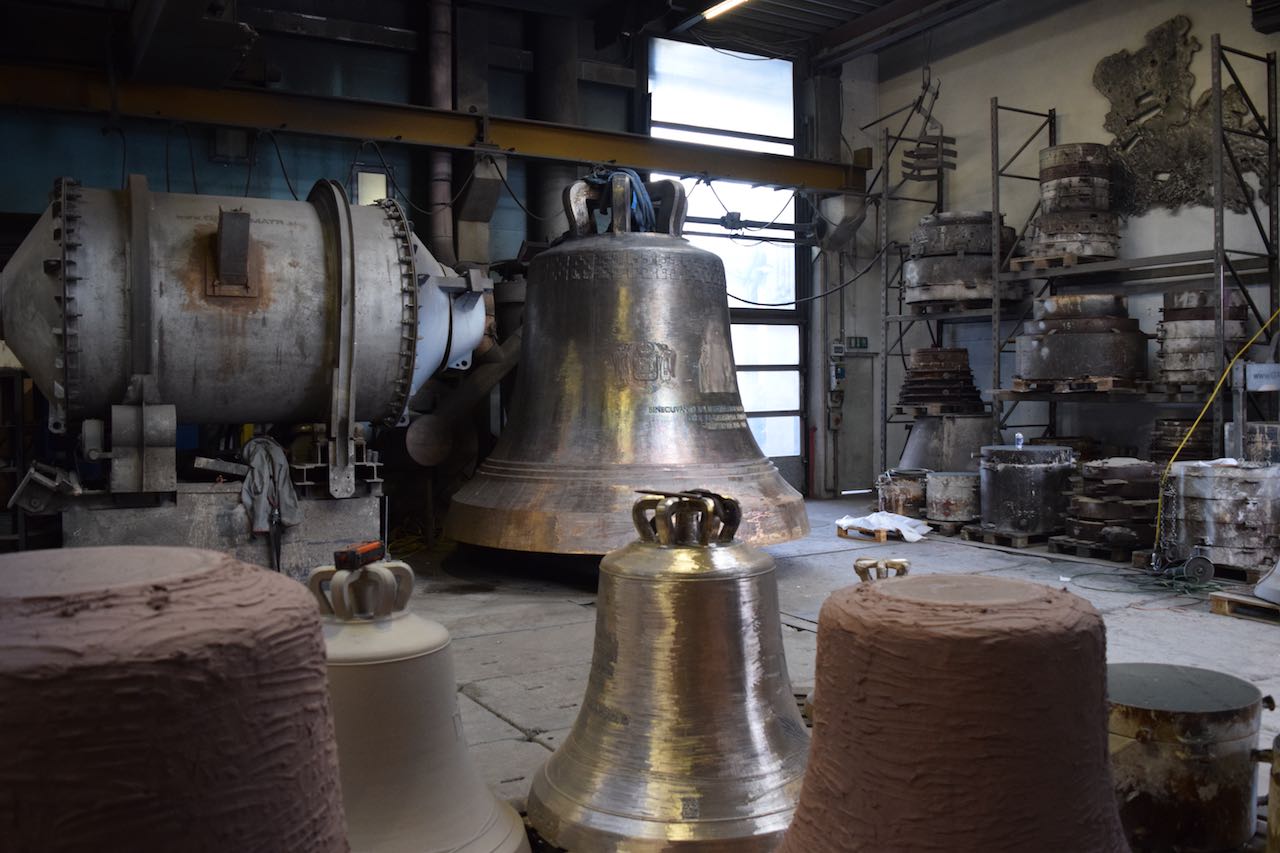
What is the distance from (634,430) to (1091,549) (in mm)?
3860

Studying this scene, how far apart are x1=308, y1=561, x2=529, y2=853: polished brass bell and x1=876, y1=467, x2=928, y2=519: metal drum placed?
317 inches

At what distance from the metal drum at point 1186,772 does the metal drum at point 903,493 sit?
704cm

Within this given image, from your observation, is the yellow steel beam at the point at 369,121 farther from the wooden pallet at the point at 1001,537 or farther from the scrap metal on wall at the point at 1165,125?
the wooden pallet at the point at 1001,537

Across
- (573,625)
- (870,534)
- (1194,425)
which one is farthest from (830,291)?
(573,625)

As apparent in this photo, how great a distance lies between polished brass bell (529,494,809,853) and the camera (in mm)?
2594

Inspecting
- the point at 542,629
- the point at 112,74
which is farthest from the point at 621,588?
the point at 112,74

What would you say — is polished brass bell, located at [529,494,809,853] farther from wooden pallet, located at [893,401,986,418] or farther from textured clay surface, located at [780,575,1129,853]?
wooden pallet, located at [893,401,986,418]

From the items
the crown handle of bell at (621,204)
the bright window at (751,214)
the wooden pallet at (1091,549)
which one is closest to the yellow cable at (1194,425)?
the wooden pallet at (1091,549)

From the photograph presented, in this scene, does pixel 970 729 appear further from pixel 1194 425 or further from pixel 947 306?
pixel 947 306

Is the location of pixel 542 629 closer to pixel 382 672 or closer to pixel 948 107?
pixel 382 672

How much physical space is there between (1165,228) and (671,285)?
5803 mm

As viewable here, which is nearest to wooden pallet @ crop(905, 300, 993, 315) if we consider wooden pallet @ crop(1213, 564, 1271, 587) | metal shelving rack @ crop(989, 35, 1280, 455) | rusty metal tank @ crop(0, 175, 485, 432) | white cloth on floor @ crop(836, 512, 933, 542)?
metal shelving rack @ crop(989, 35, 1280, 455)

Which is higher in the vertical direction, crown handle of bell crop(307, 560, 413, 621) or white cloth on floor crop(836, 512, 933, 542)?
crown handle of bell crop(307, 560, 413, 621)

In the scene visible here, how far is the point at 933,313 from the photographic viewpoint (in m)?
11.2
